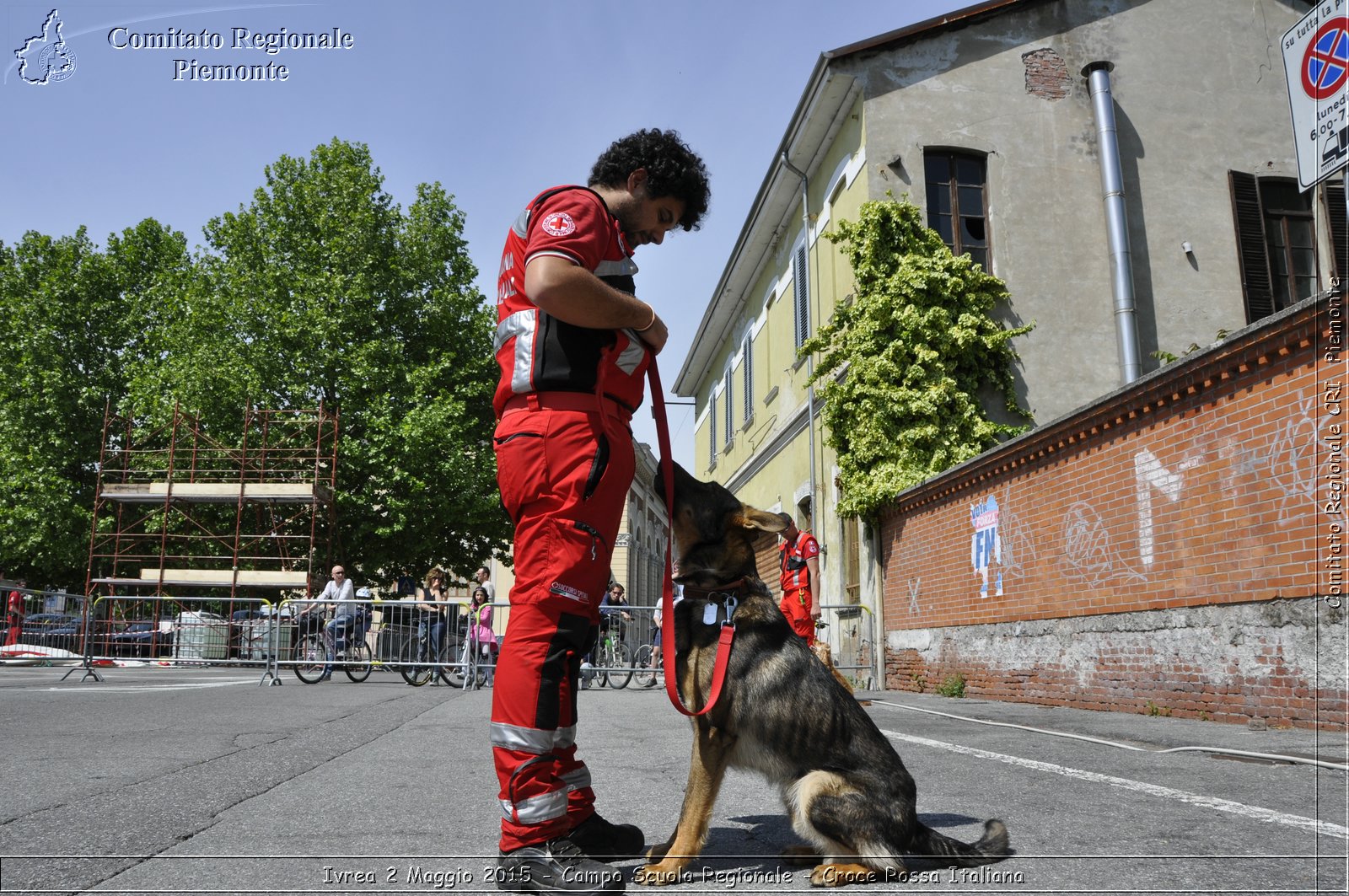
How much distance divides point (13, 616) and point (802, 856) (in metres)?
22.8

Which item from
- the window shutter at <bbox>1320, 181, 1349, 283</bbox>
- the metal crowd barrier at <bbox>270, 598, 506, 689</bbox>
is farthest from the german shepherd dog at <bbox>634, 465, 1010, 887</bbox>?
the window shutter at <bbox>1320, 181, 1349, 283</bbox>

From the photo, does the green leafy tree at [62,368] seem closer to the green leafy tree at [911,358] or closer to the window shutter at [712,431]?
the window shutter at [712,431]

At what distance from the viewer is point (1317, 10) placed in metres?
4.38

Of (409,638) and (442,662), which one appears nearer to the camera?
(442,662)

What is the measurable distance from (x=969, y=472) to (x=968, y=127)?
685 cm

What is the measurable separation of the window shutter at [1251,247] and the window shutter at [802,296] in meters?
7.32

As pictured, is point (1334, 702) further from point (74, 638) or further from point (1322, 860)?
point (74, 638)

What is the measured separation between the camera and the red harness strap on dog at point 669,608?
292cm

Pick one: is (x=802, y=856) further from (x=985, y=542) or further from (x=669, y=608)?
(x=985, y=542)

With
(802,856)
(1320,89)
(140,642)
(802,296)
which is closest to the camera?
(802,856)

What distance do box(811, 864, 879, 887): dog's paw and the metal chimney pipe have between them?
14252 millimetres

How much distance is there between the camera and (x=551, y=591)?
275 cm

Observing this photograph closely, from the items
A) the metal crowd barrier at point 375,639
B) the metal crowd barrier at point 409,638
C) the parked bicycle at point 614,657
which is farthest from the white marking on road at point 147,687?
the parked bicycle at point 614,657

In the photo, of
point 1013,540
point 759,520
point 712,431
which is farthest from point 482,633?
point 712,431
